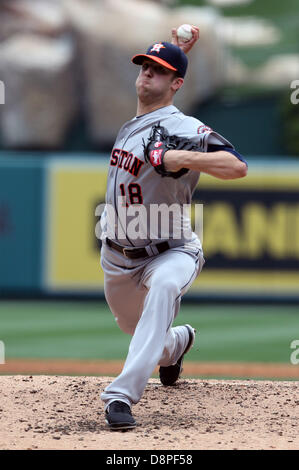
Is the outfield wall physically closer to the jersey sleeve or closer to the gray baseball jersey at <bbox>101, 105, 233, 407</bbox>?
the gray baseball jersey at <bbox>101, 105, 233, 407</bbox>

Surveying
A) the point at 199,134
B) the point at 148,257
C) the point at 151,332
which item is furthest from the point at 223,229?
the point at 151,332

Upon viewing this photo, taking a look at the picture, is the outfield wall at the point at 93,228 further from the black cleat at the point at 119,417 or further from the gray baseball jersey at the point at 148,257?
the black cleat at the point at 119,417

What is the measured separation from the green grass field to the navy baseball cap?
3.37 m

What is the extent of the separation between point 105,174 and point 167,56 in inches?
248


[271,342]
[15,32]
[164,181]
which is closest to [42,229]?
[271,342]

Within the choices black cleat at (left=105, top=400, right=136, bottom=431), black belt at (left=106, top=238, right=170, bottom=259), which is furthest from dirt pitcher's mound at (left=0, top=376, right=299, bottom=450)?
black belt at (left=106, top=238, right=170, bottom=259)

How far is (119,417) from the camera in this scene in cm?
372

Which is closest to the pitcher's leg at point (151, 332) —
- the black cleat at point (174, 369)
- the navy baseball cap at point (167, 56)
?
the black cleat at point (174, 369)

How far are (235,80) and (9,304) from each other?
341 inches

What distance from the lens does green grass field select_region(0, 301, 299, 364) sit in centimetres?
711

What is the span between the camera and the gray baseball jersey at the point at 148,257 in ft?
12.5

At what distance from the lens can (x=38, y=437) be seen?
3.65m

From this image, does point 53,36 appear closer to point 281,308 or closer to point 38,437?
point 281,308

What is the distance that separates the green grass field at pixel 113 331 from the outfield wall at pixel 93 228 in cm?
29
